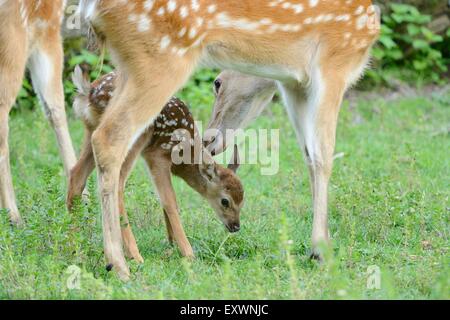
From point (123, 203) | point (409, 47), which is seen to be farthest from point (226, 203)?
point (409, 47)

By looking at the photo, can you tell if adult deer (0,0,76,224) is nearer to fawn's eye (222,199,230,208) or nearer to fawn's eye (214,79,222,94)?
fawn's eye (214,79,222,94)

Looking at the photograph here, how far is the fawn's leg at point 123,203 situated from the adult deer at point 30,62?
105 cm

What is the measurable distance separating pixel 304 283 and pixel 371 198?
1.99m

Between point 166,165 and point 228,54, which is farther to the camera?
point 166,165

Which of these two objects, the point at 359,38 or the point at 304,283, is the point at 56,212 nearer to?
the point at 304,283

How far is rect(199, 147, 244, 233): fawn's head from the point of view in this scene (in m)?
6.97

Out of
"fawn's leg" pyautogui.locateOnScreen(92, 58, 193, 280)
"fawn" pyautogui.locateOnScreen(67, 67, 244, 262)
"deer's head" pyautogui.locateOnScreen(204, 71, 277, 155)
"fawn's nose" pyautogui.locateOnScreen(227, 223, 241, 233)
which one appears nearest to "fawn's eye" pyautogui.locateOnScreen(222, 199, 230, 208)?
"fawn" pyautogui.locateOnScreen(67, 67, 244, 262)

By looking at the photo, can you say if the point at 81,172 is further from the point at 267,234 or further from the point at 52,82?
the point at 267,234

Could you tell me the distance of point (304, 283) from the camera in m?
5.46

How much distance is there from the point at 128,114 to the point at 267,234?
176 centimetres

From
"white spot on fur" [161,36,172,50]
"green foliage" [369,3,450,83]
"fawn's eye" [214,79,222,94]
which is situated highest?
"green foliage" [369,3,450,83]

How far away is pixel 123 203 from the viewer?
6.62 metres
